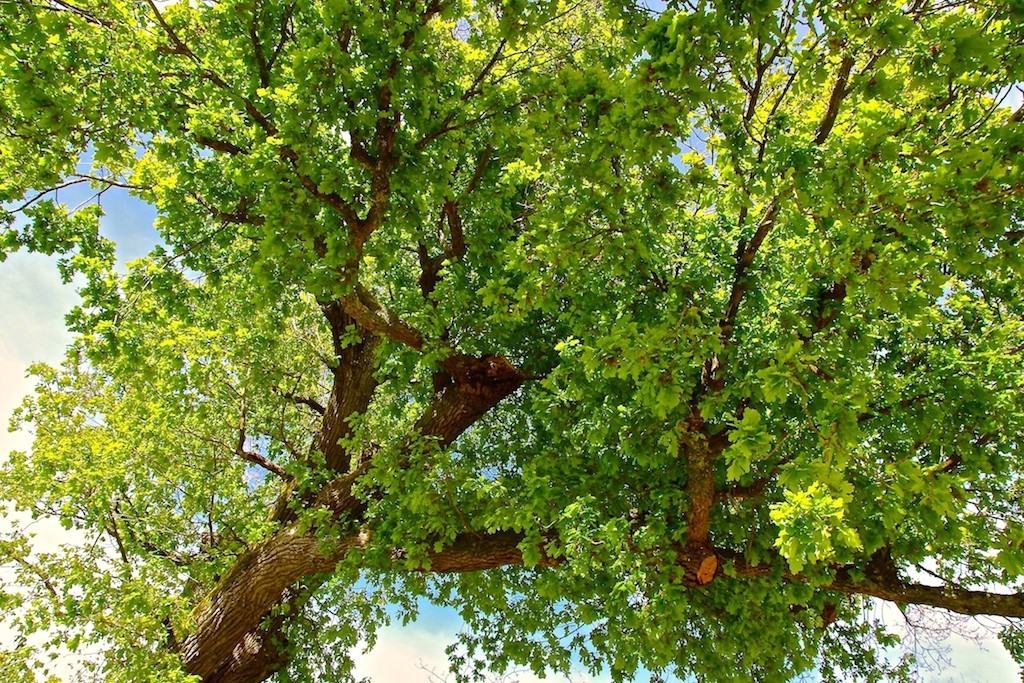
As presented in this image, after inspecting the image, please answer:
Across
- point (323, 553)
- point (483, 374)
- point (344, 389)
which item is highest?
point (344, 389)

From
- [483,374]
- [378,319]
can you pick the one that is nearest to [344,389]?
[483,374]

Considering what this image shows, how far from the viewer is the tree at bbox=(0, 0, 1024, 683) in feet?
15.3

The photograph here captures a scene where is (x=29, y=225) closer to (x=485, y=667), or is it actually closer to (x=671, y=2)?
(x=671, y=2)

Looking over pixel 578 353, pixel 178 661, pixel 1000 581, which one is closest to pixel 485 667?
pixel 178 661

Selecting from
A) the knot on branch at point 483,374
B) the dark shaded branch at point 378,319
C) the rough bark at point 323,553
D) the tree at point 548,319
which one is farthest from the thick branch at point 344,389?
the dark shaded branch at point 378,319

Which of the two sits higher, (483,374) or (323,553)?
(483,374)

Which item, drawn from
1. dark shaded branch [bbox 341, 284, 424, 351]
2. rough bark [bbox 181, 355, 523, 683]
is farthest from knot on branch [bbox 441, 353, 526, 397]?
dark shaded branch [bbox 341, 284, 424, 351]

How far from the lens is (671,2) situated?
14.7 ft

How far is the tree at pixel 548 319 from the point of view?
466 cm

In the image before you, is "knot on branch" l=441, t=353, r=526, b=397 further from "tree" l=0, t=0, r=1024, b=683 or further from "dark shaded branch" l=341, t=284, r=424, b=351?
"dark shaded branch" l=341, t=284, r=424, b=351

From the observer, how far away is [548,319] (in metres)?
9.34

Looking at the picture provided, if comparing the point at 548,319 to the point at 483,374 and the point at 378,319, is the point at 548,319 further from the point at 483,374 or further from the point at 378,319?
the point at 378,319

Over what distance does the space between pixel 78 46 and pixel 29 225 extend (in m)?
2.04

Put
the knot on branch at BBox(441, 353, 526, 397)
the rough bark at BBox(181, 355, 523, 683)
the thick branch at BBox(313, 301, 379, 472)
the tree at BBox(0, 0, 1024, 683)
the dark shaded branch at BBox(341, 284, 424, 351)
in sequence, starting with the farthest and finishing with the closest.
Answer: the thick branch at BBox(313, 301, 379, 472) → the knot on branch at BBox(441, 353, 526, 397) → the rough bark at BBox(181, 355, 523, 683) → the dark shaded branch at BBox(341, 284, 424, 351) → the tree at BBox(0, 0, 1024, 683)
